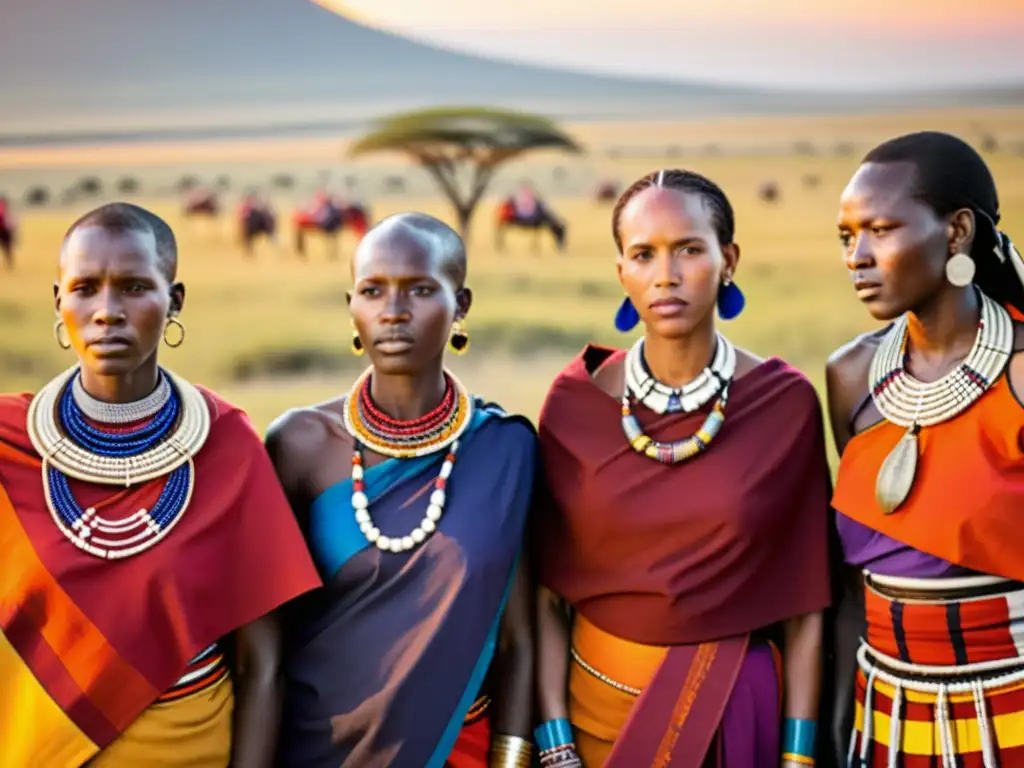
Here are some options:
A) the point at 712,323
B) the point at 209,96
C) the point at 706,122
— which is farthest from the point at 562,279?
the point at 712,323

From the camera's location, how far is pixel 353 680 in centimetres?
325

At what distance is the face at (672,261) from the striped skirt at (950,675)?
0.90m

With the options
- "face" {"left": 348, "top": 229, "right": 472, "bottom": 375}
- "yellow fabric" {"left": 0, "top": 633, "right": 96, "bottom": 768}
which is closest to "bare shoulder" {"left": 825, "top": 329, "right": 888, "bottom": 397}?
"face" {"left": 348, "top": 229, "right": 472, "bottom": 375}

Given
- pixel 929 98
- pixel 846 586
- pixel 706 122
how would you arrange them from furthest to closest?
pixel 706 122 → pixel 929 98 → pixel 846 586

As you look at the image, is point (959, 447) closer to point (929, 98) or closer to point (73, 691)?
point (73, 691)

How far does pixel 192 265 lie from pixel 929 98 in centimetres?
783

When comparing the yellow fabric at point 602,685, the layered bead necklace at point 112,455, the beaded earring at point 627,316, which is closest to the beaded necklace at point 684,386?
the beaded earring at point 627,316

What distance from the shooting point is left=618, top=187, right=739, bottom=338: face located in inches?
129

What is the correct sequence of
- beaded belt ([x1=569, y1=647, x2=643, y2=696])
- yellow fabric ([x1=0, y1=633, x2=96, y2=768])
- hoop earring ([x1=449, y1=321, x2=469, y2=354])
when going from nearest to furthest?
yellow fabric ([x1=0, y1=633, x2=96, y2=768]) < beaded belt ([x1=569, y1=647, x2=643, y2=696]) < hoop earring ([x1=449, y1=321, x2=469, y2=354])

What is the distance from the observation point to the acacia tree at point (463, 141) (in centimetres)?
1409

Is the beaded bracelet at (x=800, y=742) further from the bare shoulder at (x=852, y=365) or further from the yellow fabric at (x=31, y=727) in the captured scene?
the yellow fabric at (x=31, y=727)

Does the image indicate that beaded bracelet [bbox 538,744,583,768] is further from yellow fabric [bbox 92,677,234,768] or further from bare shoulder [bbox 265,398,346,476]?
bare shoulder [bbox 265,398,346,476]

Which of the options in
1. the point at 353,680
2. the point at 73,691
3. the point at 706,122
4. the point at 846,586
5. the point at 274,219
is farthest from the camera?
the point at 274,219

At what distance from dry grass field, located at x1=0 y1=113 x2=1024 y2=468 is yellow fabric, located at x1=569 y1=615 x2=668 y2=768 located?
7.53m
